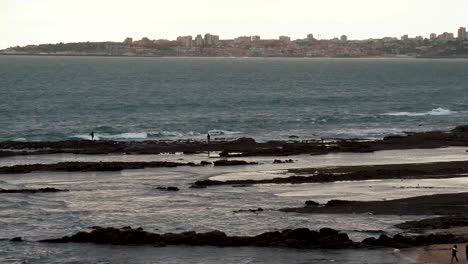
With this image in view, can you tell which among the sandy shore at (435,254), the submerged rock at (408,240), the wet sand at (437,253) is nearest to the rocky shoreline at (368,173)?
the submerged rock at (408,240)

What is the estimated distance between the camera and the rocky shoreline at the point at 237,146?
7450 cm

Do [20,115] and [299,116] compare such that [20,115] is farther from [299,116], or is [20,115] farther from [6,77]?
[6,77]

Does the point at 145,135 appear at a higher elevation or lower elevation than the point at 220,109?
higher

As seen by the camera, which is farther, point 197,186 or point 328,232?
point 197,186

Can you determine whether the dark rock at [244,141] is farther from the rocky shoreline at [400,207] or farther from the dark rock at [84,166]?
the rocky shoreline at [400,207]

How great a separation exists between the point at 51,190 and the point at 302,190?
1428 centimetres

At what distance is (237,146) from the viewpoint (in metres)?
77.5

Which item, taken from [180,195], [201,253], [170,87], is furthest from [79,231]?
[170,87]

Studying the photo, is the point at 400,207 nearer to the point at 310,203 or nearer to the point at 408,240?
the point at 310,203

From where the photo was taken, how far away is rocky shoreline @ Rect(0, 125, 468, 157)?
244ft

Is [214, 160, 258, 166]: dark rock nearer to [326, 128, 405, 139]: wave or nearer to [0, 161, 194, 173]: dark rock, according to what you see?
[0, 161, 194, 173]: dark rock

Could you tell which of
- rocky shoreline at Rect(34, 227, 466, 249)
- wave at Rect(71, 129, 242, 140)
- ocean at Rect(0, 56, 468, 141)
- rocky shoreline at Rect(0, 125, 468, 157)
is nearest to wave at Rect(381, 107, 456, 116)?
ocean at Rect(0, 56, 468, 141)

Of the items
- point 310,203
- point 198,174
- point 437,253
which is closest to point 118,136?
point 198,174

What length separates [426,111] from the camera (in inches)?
4756
